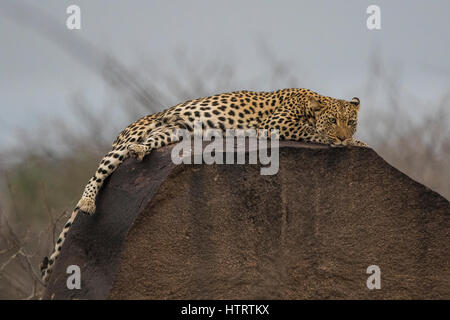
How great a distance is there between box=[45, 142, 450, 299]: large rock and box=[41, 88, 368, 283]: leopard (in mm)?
233

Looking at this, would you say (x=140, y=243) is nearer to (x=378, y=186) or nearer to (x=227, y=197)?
(x=227, y=197)

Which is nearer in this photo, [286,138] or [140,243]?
[140,243]

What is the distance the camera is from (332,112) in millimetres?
11352

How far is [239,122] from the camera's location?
1169cm

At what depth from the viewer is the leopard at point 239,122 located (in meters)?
10.8

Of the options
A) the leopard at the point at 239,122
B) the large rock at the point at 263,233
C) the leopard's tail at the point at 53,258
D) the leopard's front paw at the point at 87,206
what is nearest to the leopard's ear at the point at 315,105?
the leopard at the point at 239,122

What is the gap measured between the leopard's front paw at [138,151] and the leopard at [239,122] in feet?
0.05

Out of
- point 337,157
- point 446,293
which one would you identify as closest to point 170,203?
point 337,157

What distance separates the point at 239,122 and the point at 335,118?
136 centimetres

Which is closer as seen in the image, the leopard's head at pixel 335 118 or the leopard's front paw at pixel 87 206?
the leopard's front paw at pixel 87 206

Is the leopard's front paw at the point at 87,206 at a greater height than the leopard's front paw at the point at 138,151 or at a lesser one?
lesser

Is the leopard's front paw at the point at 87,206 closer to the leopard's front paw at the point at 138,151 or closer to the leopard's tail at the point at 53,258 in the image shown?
the leopard's tail at the point at 53,258

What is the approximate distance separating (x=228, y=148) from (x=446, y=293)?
3363 millimetres

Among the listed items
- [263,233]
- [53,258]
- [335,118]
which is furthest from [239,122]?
[53,258]
